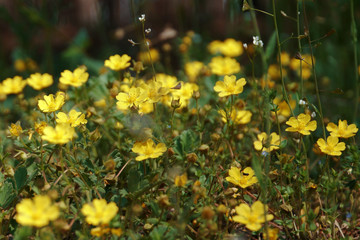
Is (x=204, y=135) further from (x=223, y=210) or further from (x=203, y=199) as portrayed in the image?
(x=223, y=210)

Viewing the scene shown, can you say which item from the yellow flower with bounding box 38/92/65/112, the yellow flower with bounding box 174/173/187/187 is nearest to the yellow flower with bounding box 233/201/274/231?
the yellow flower with bounding box 174/173/187/187

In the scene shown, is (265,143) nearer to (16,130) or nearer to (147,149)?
(147,149)

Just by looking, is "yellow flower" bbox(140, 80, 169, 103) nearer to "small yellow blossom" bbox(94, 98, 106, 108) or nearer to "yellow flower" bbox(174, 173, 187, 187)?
"yellow flower" bbox(174, 173, 187, 187)

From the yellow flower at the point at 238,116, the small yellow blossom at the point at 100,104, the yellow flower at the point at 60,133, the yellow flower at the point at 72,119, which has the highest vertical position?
the yellow flower at the point at 60,133

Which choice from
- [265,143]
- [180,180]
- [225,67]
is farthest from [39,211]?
[225,67]

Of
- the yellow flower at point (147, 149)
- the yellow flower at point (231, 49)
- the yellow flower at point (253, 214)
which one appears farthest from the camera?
the yellow flower at point (231, 49)

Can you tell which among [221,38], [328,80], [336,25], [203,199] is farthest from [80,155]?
[221,38]

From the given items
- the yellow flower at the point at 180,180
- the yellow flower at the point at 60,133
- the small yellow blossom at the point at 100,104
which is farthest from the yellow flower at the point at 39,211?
the small yellow blossom at the point at 100,104

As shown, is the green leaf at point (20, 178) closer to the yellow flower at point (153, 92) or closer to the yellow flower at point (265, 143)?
the yellow flower at point (153, 92)
